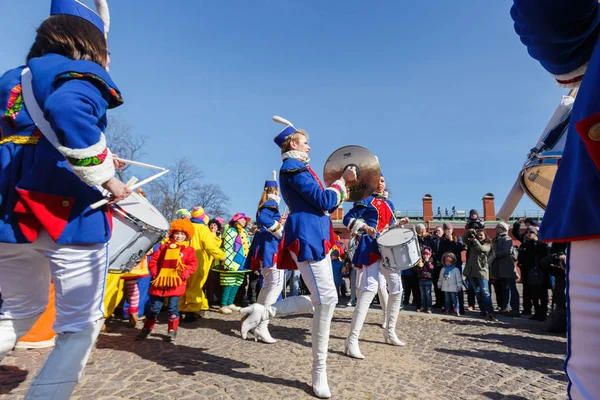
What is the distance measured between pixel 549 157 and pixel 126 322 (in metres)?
6.28

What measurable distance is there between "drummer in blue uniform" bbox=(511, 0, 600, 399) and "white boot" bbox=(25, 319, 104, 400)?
1.95m

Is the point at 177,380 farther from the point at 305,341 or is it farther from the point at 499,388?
the point at 499,388

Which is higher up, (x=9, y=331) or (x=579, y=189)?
(x=579, y=189)

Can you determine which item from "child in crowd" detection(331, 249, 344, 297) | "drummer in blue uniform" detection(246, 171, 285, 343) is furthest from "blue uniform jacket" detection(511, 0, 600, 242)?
"child in crowd" detection(331, 249, 344, 297)

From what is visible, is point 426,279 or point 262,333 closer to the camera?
point 262,333

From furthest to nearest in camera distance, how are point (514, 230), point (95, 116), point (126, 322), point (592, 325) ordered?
point (514, 230), point (126, 322), point (95, 116), point (592, 325)

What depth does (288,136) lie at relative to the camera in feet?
11.8

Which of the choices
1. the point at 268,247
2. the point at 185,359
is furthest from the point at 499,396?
the point at 268,247

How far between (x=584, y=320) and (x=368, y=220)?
12.8ft

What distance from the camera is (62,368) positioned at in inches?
67.2

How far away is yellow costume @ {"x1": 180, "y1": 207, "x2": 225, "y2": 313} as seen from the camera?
6477 millimetres

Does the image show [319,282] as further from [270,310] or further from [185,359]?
[185,359]

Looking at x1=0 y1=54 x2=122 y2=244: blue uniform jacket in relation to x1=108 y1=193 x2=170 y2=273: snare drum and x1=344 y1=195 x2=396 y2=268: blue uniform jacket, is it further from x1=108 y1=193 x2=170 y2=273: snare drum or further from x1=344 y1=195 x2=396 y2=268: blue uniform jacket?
x1=344 y1=195 x2=396 y2=268: blue uniform jacket

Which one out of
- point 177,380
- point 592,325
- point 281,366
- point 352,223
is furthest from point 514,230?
point 592,325
